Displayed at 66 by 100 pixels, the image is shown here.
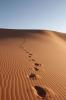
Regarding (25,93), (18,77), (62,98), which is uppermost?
(18,77)

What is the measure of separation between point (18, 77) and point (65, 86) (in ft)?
7.71

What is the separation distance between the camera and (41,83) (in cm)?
746

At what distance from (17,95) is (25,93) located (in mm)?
392

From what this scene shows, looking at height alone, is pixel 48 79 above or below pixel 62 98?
above

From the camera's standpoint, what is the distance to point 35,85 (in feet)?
A: 23.1

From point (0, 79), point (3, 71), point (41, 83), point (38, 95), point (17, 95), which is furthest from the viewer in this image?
point (3, 71)

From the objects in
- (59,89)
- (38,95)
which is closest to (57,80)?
(59,89)

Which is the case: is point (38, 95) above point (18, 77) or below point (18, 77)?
below

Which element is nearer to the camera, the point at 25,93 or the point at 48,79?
the point at 25,93

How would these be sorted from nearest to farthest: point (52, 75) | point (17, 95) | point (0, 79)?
point (17, 95) → point (0, 79) → point (52, 75)

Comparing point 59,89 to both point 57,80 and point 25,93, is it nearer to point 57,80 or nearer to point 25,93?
point 57,80

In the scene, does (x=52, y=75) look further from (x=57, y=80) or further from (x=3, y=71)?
(x=3, y=71)

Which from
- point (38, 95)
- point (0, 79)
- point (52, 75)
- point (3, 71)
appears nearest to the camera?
point (38, 95)

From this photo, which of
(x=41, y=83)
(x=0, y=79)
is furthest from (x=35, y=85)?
(x=0, y=79)
